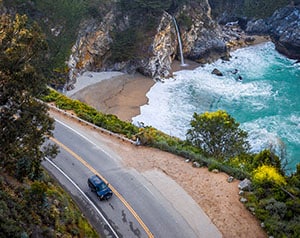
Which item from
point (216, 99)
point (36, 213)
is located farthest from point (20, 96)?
point (216, 99)

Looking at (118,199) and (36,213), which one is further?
(118,199)

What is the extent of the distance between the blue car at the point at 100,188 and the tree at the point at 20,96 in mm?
5369

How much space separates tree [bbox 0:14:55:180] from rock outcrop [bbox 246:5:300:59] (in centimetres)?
6522

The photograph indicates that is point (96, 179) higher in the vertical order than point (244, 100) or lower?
higher

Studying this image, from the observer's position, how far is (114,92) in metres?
52.2

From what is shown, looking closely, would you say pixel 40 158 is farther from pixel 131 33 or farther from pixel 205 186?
pixel 131 33

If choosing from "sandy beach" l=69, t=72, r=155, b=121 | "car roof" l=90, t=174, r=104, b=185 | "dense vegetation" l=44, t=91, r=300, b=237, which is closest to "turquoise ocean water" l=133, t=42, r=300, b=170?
"sandy beach" l=69, t=72, r=155, b=121

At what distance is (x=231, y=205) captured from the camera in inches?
922

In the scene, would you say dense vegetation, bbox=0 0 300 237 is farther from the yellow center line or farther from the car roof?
the yellow center line

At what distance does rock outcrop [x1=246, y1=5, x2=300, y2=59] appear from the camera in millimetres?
73188

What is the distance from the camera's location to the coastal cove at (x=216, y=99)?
146ft

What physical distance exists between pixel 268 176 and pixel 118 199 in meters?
9.89

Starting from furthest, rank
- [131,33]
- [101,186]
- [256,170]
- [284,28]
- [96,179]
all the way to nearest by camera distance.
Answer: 1. [284,28]
2. [131,33]
3. [256,170]
4. [96,179]
5. [101,186]

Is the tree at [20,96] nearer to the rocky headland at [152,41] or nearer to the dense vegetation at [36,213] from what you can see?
the dense vegetation at [36,213]
